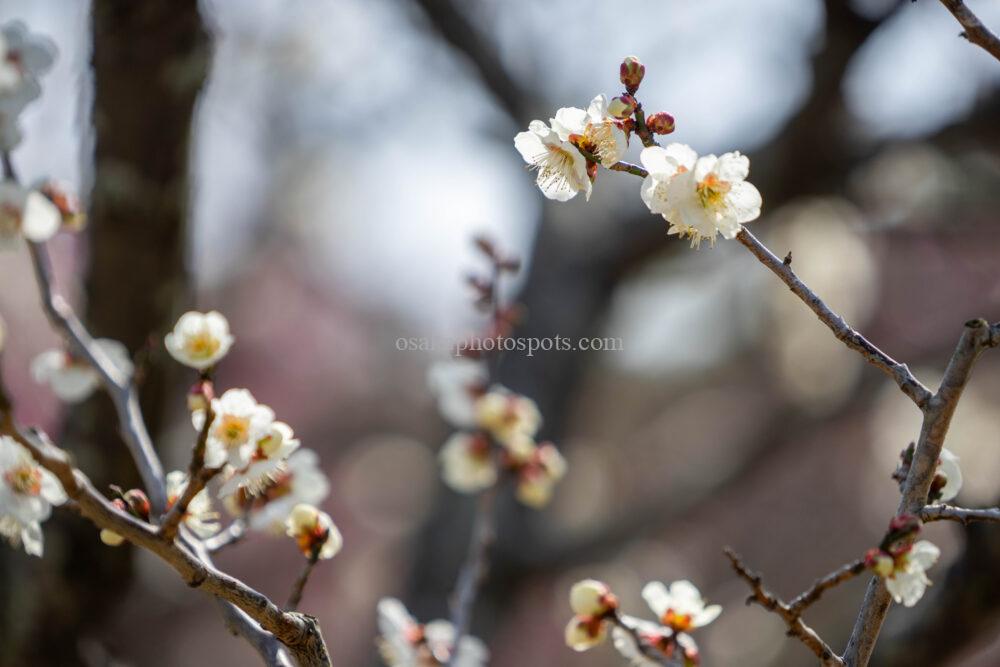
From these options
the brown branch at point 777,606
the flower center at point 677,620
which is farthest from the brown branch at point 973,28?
the flower center at point 677,620

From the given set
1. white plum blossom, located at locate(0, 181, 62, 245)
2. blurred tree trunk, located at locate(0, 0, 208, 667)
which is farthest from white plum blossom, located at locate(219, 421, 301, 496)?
blurred tree trunk, located at locate(0, 0, 208, 667)

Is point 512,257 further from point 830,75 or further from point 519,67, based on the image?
point 519,67

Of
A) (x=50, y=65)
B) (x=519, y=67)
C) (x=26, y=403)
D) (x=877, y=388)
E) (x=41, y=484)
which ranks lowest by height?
(x=41, y=484)

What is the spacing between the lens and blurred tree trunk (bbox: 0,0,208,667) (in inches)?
49.3

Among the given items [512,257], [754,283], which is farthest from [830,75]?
[754,283]

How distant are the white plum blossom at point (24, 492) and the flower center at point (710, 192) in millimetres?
522

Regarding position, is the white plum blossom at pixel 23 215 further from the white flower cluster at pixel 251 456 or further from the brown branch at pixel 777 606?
the brown branch at pixel 777 606

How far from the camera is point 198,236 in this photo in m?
1.51

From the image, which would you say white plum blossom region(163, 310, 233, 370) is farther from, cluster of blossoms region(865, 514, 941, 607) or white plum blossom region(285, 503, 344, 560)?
cluster of blossoms region(865, 514, 941, 607)

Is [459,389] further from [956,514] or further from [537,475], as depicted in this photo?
[956,514]

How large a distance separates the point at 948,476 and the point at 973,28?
0.32 metres

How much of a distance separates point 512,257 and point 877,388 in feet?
6.46

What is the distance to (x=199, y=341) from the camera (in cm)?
67

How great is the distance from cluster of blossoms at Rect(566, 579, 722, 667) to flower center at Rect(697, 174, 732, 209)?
1.05ft
